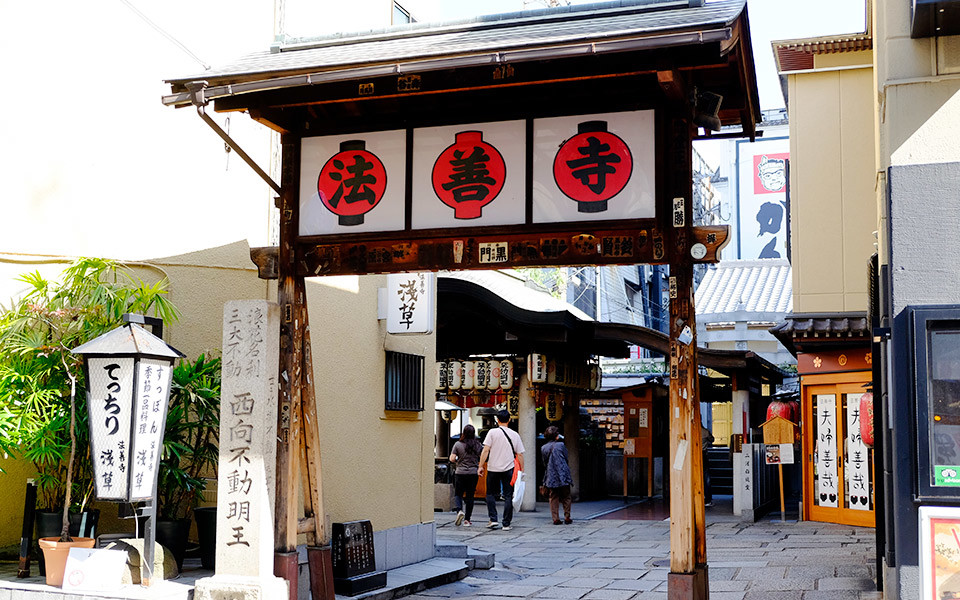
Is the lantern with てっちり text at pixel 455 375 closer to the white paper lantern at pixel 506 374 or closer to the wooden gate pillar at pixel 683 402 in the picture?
the white paper lantern at pixel 506 374

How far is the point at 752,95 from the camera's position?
974 centimetres

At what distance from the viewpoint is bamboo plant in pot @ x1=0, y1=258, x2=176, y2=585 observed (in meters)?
9.58

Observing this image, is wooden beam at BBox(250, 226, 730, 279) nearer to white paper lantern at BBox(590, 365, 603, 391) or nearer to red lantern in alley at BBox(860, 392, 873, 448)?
red lantern in alley at BBox(860, 392, 873, 448)

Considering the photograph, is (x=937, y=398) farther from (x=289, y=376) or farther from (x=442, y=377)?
(x=442, y=377)

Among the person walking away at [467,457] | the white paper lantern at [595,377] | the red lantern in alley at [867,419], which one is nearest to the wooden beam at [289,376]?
the red lantern in alley at [867,419]

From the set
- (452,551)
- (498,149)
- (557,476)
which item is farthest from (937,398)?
(557,476)

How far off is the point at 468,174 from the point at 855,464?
40.4 ft

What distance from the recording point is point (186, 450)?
1040 cm

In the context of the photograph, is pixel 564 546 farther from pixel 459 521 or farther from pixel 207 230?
pixel 207 230

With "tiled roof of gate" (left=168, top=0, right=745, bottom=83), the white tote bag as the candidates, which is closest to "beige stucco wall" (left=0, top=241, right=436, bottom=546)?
"tiled roof of gate" (left=168, top=0, right=745, bottom=83)

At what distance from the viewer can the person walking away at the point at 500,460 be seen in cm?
1844

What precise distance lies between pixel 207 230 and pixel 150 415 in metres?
3.21

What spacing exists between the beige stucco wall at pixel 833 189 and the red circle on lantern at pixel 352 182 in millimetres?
11070

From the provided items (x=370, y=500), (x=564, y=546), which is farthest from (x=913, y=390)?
(x=564, y=546)
